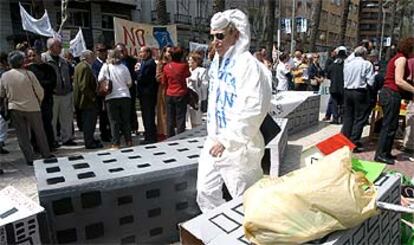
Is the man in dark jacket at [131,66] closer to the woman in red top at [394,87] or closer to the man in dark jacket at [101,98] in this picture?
the man in dark jacket at [101,98]

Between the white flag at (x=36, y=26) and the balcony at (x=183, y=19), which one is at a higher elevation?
the balcony at (x=183, y=19)

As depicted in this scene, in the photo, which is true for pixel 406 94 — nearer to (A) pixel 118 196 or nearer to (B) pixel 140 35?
(A) pixel 118 196

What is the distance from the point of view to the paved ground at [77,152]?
518 cm

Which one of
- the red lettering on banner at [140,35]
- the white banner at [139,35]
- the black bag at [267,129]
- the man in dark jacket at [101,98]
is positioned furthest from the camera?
the red lettering on banner at [140,35]

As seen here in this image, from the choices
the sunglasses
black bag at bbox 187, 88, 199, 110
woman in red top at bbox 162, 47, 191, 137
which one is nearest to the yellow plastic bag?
the sunglasses

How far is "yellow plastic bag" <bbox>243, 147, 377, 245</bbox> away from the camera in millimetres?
1812

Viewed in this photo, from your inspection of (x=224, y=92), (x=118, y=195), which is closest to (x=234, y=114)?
(x=224, y=92)

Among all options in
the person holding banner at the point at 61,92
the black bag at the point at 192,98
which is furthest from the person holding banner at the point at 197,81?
the person holding banner at the point at 61,92

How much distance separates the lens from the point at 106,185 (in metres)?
2.99

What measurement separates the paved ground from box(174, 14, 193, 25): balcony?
34150mm

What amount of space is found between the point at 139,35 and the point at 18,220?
404 inches

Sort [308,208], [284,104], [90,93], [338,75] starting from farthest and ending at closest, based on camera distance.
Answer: [338,75]
[284,104]
[90,93]
[308,208]

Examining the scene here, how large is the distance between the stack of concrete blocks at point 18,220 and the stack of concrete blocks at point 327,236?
97 centimetres

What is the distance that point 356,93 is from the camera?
21.1 feet
